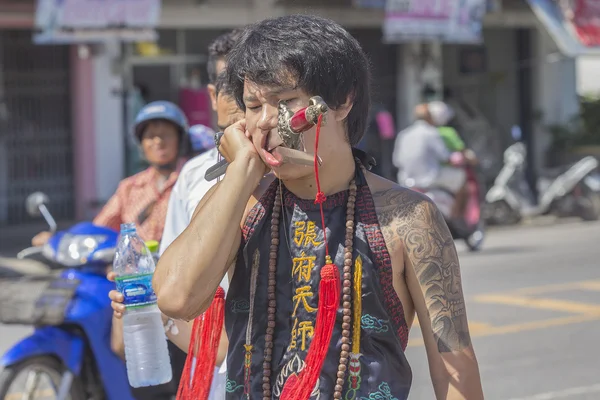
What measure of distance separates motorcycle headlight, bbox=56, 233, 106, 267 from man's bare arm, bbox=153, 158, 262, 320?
262 centimetres

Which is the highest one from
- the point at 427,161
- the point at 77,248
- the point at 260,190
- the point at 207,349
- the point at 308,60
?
the point at 308,60

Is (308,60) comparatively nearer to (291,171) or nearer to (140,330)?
(291,171)

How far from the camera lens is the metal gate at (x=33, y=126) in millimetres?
15055

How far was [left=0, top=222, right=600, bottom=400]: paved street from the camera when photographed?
6.85m

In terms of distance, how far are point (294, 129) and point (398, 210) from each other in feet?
1.11

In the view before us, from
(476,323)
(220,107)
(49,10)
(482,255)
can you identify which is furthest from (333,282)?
(49,10)

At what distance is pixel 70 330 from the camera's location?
4.98 m

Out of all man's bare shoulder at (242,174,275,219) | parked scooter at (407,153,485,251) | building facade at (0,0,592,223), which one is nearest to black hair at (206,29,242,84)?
man's bare shoulder at (242,174,275,219)

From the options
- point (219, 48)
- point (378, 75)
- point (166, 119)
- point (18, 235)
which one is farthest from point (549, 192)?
point (219, 48)

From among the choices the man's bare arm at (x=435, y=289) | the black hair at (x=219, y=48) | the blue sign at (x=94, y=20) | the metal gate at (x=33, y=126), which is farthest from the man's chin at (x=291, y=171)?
the metal gate at (x=33, y=126)

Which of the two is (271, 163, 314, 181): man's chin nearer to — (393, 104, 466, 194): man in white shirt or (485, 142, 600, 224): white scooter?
(393, 104, 466, 194): man in white shirt

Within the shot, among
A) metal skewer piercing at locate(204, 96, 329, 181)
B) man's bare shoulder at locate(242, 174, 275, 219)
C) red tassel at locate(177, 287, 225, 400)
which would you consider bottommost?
red tassel at locate(177, 287, 225, 400)

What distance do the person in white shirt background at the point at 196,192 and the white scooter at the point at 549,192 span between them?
12471 millimetres

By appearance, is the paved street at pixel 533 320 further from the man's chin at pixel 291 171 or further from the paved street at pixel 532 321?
the man's chin at pixel 291 171
